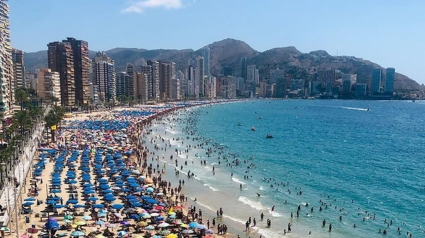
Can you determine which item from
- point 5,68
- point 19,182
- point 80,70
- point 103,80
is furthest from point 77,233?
point 103,80

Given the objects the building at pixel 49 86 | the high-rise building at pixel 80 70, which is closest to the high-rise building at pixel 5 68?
the building at pixel 49 86

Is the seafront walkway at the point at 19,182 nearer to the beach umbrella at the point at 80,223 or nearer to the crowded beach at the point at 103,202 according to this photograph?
the crowded beach at the point at 103,202

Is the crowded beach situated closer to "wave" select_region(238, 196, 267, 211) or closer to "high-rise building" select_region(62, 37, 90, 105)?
"wave" select_region(238, 196, 267, 211)

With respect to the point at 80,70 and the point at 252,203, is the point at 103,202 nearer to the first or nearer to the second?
the point at 252,203

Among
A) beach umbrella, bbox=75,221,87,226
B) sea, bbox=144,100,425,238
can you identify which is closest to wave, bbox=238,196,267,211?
sea, bbox=144,100,425,238

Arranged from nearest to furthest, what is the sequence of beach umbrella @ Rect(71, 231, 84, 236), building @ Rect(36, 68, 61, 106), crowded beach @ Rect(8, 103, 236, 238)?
beach umbrella @ Rect(71, 231, 84, 236)
crowded beach @ Rect(8, 103, 236, 238)
building @ Rect(36, 68, 61, 106)

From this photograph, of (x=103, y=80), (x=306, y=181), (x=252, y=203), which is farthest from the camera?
(x=103, y=80)
